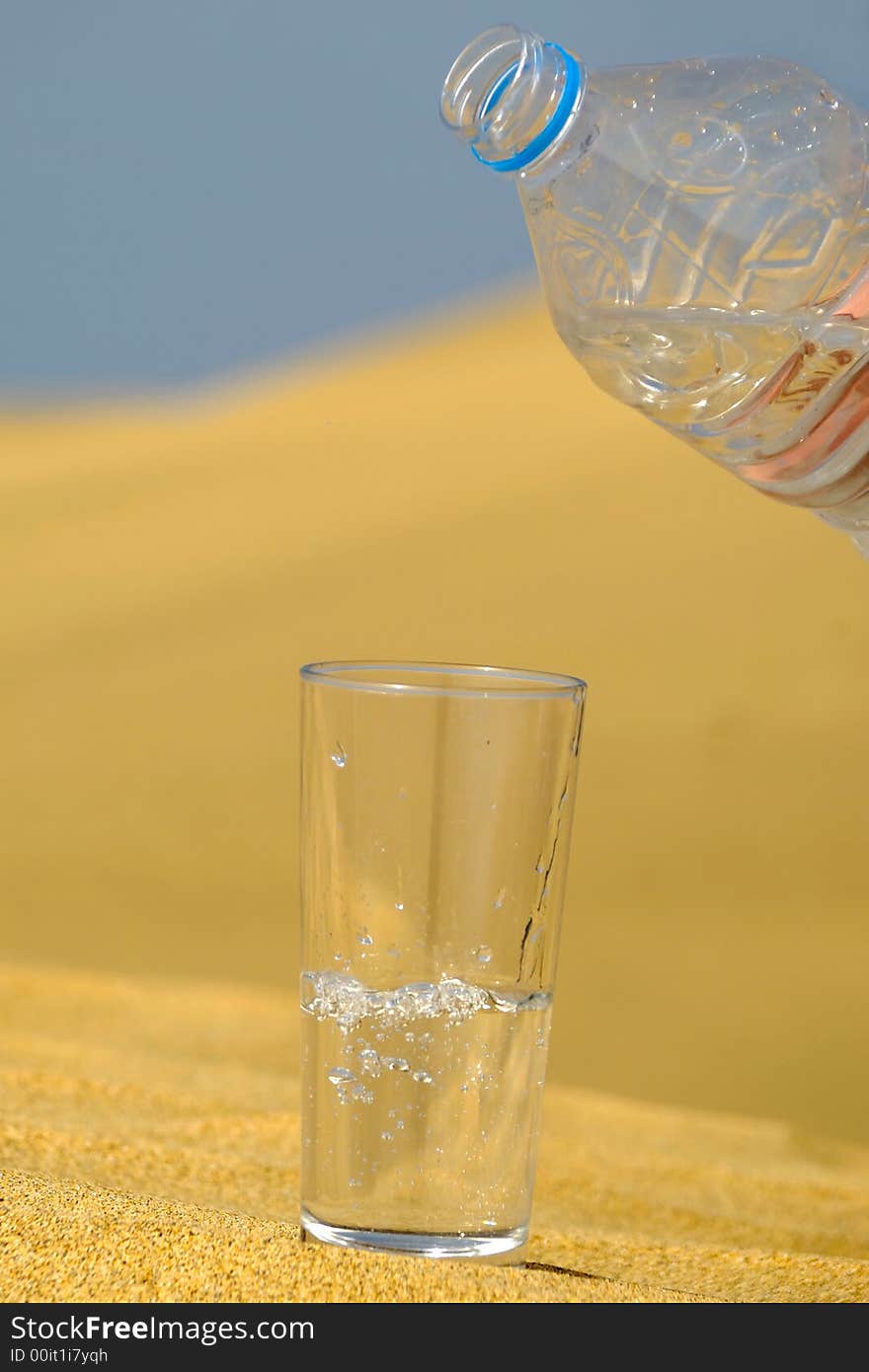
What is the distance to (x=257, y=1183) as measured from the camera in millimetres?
1272

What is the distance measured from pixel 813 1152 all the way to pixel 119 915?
4.77 ft

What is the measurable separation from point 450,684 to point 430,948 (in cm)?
15

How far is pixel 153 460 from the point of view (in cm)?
618

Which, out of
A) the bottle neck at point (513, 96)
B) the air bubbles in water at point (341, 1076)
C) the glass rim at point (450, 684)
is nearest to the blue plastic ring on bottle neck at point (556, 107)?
the bottle neck at point (513, 96)

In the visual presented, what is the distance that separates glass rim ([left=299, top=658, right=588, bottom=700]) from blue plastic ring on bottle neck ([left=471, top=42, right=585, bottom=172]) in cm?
32

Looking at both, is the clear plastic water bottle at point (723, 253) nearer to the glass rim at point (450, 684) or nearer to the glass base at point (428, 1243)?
the glass rim at point (450, 684)

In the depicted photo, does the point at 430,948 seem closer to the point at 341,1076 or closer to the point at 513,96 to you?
the point at 341,1076

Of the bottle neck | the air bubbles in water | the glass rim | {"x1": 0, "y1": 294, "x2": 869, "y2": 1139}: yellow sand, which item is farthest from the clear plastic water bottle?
{"x1": 0, "y1": 294, "x2": 869, "y2": 1139}: yellow sand

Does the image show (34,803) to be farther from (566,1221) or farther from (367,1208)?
(367,1208)

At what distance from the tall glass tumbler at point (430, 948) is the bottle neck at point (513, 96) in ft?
1.14

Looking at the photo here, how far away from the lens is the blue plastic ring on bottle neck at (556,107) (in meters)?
1.03

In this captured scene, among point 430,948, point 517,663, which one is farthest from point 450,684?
point 517,663

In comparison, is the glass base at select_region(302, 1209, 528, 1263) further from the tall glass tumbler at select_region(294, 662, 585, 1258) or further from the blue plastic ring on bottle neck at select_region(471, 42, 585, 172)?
the blue plastic ring on bottle neck at select_region(471, 42, 585, 172)

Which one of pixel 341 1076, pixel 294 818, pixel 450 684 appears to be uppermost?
pixel 450 684
